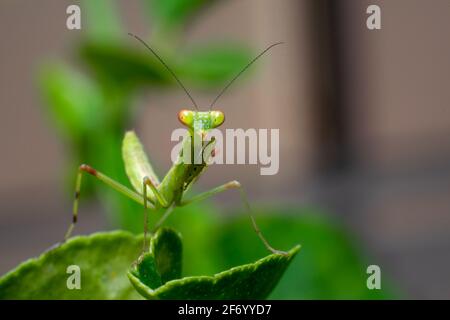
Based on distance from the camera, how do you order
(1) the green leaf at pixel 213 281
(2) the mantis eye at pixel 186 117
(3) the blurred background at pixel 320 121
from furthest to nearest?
(3) the blurred background at pixel 320 121, (2) the mantis eye at pixel 186 117, (1) the green leaf at pixel 213 281

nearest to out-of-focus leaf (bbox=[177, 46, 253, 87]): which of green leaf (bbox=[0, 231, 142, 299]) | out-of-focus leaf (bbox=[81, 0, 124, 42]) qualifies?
out-of-focus leaf (bbox=[81, 0, 124, 42])

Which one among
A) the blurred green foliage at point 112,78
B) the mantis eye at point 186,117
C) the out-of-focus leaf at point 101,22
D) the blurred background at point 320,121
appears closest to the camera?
the mantis eye at point 186,117

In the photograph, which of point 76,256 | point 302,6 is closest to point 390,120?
point 302,6

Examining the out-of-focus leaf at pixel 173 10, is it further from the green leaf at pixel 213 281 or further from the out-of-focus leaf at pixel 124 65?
the green leaf at pixel 213 281

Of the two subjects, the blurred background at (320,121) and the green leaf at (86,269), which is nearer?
the green leaf at (86,269)

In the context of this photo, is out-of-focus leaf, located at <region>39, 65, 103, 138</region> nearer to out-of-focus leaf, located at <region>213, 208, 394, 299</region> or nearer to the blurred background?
out-of-focus leaf, located at <region>213, 208, 394, 299</region>

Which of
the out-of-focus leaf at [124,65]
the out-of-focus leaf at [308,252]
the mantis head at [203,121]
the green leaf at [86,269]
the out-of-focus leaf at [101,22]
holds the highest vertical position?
the out-of-focus leaf at [101,22]

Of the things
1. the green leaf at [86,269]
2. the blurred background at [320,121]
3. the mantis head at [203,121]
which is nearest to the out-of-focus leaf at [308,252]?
the mantis head at [203,121]

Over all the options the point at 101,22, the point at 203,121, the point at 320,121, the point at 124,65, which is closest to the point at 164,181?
the point at 203,121
